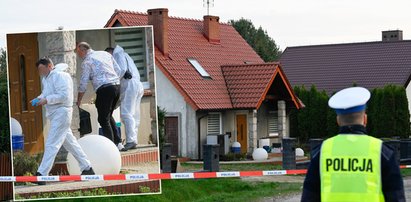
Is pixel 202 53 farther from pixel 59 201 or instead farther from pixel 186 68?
pixel 59 201

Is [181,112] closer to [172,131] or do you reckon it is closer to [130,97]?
[172,131]

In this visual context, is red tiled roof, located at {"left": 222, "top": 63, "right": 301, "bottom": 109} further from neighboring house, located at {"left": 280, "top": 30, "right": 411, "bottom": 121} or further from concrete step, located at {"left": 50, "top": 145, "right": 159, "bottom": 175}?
concrete step, located at {"left": 50, "top": 145, "right": 159, "bottom": 175}

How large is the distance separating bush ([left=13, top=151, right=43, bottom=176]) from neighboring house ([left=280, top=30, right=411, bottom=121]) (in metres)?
41.2

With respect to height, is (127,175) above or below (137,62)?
below

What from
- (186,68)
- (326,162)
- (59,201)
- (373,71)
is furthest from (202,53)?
(326,162)

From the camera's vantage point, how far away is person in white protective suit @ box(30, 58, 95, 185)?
51.2 ft

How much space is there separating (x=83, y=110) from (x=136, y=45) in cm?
126

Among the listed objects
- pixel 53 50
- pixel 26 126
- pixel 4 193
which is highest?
pixel 53 50

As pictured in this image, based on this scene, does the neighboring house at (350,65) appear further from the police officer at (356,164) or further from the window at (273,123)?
the police officer at (356,164)

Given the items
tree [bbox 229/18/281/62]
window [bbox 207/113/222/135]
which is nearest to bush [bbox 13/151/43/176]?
window [bbox 207/113/222/135]

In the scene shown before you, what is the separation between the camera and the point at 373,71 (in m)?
57.3

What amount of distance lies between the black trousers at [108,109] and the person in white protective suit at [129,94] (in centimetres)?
12

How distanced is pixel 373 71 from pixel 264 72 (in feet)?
52.9

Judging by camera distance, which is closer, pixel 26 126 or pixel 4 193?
pixel 26 126
